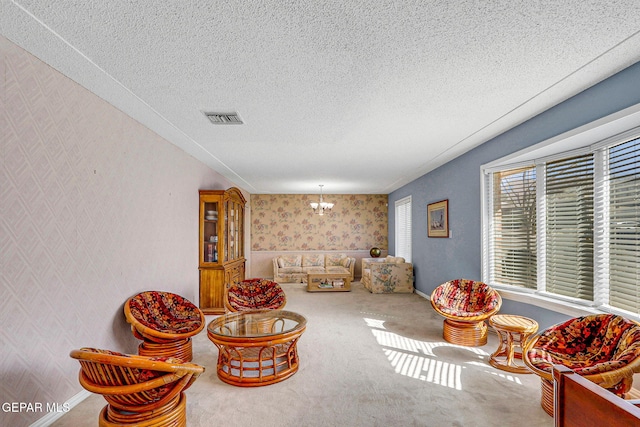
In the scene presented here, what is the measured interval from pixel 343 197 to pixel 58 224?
7.47 meters

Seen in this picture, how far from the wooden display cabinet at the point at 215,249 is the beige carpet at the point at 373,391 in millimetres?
855

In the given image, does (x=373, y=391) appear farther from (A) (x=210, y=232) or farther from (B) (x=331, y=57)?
(A) (x=210, y=232)

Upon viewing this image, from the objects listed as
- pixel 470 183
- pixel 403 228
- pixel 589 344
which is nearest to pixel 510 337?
pixel 589 344

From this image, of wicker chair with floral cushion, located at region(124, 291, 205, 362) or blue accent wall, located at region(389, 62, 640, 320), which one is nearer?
blue accent wall, located at region(389, 62, 640, 320)

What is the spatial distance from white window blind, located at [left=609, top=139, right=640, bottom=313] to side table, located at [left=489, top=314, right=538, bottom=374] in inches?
26.8

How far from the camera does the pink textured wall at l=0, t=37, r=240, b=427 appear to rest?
74.9 inches

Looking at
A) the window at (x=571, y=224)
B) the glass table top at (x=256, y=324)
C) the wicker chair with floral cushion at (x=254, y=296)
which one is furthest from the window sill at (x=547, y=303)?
the wicker chair with floral cushion at (x=254, y=296)

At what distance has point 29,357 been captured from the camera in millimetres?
1994

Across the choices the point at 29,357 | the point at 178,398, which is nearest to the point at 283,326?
the point at 178,398

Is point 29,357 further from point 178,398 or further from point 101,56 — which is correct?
point 101,56

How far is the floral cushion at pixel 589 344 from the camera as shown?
1986 millimetres

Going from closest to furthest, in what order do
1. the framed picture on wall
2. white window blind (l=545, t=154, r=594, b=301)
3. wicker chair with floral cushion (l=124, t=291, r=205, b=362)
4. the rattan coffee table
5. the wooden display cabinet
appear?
the rattan coffee table, wicker chair with floral cushion (l=124, t=291, r=205, b=362), white window blind (l=545, t=154, r=594, b=301), the wooden display cabinet, the framed picture on wall

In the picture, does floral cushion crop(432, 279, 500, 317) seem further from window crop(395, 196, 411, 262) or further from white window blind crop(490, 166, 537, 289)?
window crop(395, 196, 411, 262)

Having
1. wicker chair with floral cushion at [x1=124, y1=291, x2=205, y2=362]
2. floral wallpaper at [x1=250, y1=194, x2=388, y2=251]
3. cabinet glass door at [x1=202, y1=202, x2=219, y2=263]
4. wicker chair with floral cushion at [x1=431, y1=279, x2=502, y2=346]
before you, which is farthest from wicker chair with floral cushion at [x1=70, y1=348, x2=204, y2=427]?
floral wallpaper at [x1=250, y1=194, x2=388, y2=251]
